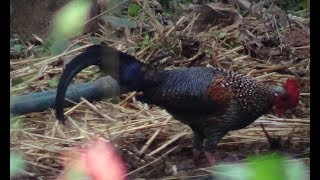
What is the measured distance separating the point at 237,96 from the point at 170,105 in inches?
9.6

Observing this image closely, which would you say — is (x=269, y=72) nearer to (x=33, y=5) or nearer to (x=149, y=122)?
(x=149, y=122)

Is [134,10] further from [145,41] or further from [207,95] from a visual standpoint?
[207,95]

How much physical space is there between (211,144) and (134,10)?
1.60 ft

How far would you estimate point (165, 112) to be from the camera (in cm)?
200

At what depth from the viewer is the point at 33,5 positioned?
159 cm

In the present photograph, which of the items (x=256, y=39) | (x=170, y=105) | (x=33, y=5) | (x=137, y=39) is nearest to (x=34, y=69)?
(x=33, y=5)

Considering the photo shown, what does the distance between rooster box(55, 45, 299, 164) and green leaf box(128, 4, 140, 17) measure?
6.6 inches

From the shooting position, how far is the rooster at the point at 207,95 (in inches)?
73.7

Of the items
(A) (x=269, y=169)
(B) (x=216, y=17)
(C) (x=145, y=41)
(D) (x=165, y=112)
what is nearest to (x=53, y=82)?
(C) (x=145, y=41)

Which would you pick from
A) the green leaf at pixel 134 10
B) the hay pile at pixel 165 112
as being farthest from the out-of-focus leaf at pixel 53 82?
the green leaf at pixel 134 10

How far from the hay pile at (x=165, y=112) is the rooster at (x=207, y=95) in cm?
3

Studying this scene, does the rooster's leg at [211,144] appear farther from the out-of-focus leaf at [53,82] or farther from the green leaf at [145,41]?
the out-of-focus leaf at [53,82]

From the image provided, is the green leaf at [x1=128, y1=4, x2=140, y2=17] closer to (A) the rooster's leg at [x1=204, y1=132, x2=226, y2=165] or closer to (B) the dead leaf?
(B) the dead leaf

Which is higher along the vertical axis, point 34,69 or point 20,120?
point 34,69
